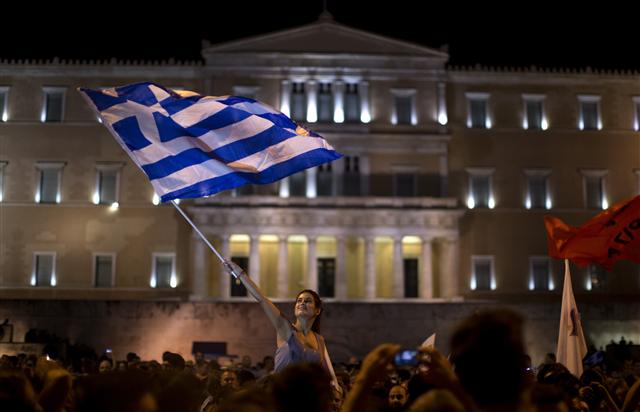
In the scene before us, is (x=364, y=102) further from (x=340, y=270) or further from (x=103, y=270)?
(x=103, y=270)

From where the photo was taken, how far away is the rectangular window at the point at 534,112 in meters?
43.8

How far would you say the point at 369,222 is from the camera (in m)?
40.8

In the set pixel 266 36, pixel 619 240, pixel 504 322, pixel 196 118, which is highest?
pixel 266 36

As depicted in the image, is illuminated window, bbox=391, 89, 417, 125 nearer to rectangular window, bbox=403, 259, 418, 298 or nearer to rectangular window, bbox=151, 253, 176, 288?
rectangular window, bbox=403, 259, 418, 298

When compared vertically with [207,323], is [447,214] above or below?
above

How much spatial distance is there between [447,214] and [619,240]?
2554 centimetres

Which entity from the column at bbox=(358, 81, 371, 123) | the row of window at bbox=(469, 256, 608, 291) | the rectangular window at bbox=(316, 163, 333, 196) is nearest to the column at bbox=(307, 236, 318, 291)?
the rectangular window at bbox=(316, 163, 333, 196)

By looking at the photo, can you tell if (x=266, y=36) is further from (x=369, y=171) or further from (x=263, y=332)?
(x=263, y=332)

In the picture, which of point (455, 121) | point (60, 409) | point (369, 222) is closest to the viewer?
point (60, 409)

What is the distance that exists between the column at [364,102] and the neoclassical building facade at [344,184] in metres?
0.08

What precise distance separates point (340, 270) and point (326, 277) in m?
1.57

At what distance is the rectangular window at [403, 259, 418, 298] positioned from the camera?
137 ft

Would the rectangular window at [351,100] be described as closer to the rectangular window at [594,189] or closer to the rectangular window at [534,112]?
the rectangular window at [534,112]

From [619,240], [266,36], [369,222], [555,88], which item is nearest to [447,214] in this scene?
[369,222]
